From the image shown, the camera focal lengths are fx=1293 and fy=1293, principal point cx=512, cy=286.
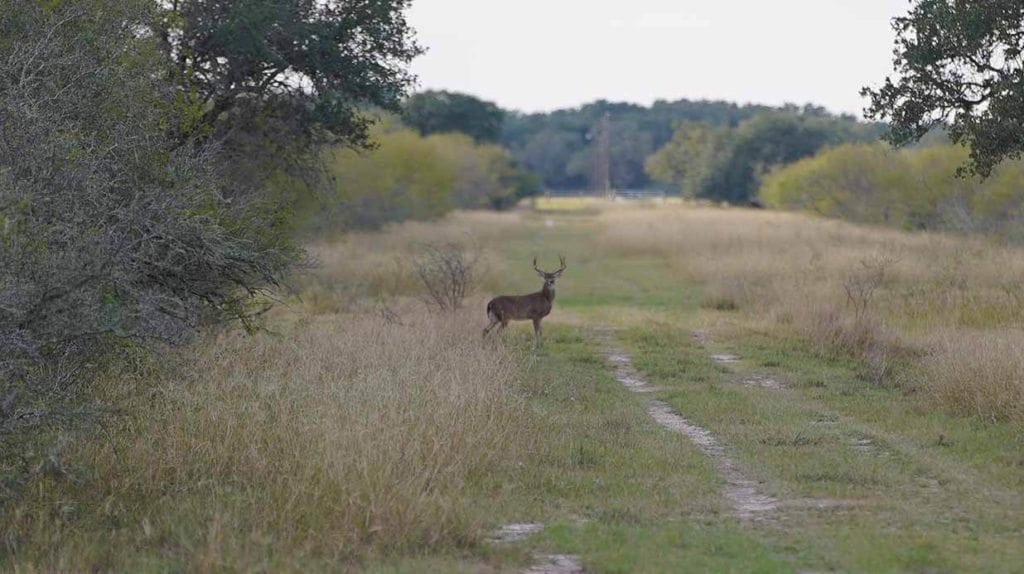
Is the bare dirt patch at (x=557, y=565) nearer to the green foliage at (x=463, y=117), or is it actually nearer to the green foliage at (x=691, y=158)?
the green foliage at (x=463, y=117)

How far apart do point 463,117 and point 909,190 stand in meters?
52.0

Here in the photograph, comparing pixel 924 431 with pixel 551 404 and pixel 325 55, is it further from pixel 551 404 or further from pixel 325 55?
pixel 325 55

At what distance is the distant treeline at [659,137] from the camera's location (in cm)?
8856

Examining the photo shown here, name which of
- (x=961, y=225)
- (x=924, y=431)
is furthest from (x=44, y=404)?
(x=961, y=225)

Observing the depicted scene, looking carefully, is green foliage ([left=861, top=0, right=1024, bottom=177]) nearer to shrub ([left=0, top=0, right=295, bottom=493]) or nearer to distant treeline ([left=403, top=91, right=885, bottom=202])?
shrub ([left=0, top=0, right=295, bottom=493])

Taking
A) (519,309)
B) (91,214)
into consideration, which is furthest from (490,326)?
(91,214)

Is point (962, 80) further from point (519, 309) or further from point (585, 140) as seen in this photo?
point (585, 140)

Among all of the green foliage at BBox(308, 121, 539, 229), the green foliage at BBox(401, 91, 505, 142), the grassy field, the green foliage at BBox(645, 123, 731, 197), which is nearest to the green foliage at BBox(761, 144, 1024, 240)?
the grassy field

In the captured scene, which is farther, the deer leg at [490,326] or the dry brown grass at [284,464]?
the deer leg at [490,326]

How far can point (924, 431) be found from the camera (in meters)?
12.2

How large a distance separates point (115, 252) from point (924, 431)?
295 inches

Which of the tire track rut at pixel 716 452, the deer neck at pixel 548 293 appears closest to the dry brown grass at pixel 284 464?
Result: the tire track rut at pixel 716 452

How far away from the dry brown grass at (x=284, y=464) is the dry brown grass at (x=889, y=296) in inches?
188

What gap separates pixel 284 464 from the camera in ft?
30.9
